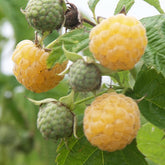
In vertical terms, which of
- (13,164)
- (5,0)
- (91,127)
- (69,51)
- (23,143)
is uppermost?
(69,51)

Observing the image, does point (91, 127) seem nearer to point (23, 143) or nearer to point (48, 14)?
point (48, 14)

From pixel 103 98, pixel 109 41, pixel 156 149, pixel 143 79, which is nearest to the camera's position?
pixel 109 41

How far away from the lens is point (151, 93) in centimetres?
152

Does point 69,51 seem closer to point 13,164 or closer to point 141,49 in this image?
point 141,49

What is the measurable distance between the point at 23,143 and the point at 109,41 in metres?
3.28

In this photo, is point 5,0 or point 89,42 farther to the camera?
point 5,0

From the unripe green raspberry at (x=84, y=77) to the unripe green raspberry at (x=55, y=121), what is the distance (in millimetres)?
119

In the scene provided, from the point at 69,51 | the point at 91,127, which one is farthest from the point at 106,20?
the point at 91,127

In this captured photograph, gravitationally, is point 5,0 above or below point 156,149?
above

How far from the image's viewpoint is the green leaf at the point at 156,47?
4.33 ft

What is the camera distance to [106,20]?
1214 millimetres

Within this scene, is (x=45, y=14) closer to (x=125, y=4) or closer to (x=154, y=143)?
(x=125, y=4)

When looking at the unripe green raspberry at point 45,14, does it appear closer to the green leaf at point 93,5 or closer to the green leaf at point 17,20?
the green leaf at point 93,5

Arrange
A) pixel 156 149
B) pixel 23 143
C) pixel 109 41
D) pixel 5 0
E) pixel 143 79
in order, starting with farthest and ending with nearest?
pixel 23 143 → pixel 5 0 → pixel 156 149 → pixel 143 79 → pixel 109 41
